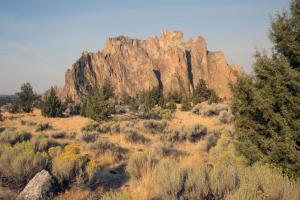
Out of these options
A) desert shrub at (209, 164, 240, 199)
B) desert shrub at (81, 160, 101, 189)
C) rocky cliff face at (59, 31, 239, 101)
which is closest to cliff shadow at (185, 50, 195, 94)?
rocky cliff face at (59, 31, 239, 101)

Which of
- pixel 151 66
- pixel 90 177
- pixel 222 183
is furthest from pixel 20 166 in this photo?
pixel 151 66

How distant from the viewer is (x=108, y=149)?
1099 centimetres

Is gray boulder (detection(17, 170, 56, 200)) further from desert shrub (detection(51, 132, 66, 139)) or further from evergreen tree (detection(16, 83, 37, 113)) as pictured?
evergreen tree (detection(16, 83, 37, 113))

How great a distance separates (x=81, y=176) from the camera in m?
6.95

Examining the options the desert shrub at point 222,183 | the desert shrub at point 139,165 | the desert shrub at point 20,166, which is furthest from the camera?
the desert shrub at point 139,165

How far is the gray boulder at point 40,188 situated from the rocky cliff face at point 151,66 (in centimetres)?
10105

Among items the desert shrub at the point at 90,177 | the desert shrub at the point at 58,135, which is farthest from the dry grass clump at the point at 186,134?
the desert shrub at the point at 90,177

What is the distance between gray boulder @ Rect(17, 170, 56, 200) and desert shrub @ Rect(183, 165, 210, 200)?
3174mm

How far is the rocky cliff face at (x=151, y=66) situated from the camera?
110062mm

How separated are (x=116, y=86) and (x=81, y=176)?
111m

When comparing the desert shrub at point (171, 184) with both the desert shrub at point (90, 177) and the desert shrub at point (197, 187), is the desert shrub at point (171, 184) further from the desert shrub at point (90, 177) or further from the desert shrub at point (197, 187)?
the desert shrub at point (90, 177)

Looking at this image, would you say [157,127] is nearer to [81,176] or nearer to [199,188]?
[81,176]

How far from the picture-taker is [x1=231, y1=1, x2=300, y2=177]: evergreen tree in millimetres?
5953

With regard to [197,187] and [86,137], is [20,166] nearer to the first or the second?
[197,187]
